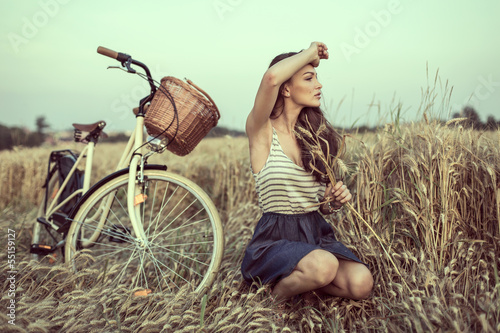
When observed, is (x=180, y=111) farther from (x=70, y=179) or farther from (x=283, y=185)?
(x=70, y=179)

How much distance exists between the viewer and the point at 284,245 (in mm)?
2184

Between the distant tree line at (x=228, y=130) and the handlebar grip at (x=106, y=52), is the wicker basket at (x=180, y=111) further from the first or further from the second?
the distant tree line at (x=228, y=130)

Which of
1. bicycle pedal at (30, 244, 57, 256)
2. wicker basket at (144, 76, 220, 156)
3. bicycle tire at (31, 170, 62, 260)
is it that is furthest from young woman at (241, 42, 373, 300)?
bicycle tire at (31, 170, 62, 260)

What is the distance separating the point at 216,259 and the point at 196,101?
96 cm

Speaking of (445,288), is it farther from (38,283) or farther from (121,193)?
(121,193)

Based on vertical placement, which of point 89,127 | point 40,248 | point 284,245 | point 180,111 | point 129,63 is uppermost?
point 129,63

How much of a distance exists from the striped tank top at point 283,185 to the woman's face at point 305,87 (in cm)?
25

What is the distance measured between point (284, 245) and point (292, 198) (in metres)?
0.28

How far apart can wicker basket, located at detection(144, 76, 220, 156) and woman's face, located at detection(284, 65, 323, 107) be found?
0.49 metres

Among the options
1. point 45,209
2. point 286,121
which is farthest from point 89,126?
point 286,121

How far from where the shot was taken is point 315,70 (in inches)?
91.5

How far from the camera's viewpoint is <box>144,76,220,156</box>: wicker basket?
2324mm

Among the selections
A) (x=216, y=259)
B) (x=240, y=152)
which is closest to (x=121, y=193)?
(x=240, y=152)

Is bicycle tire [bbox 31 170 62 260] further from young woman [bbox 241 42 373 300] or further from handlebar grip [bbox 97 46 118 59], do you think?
young woman [bbox 241 42 373 300]
